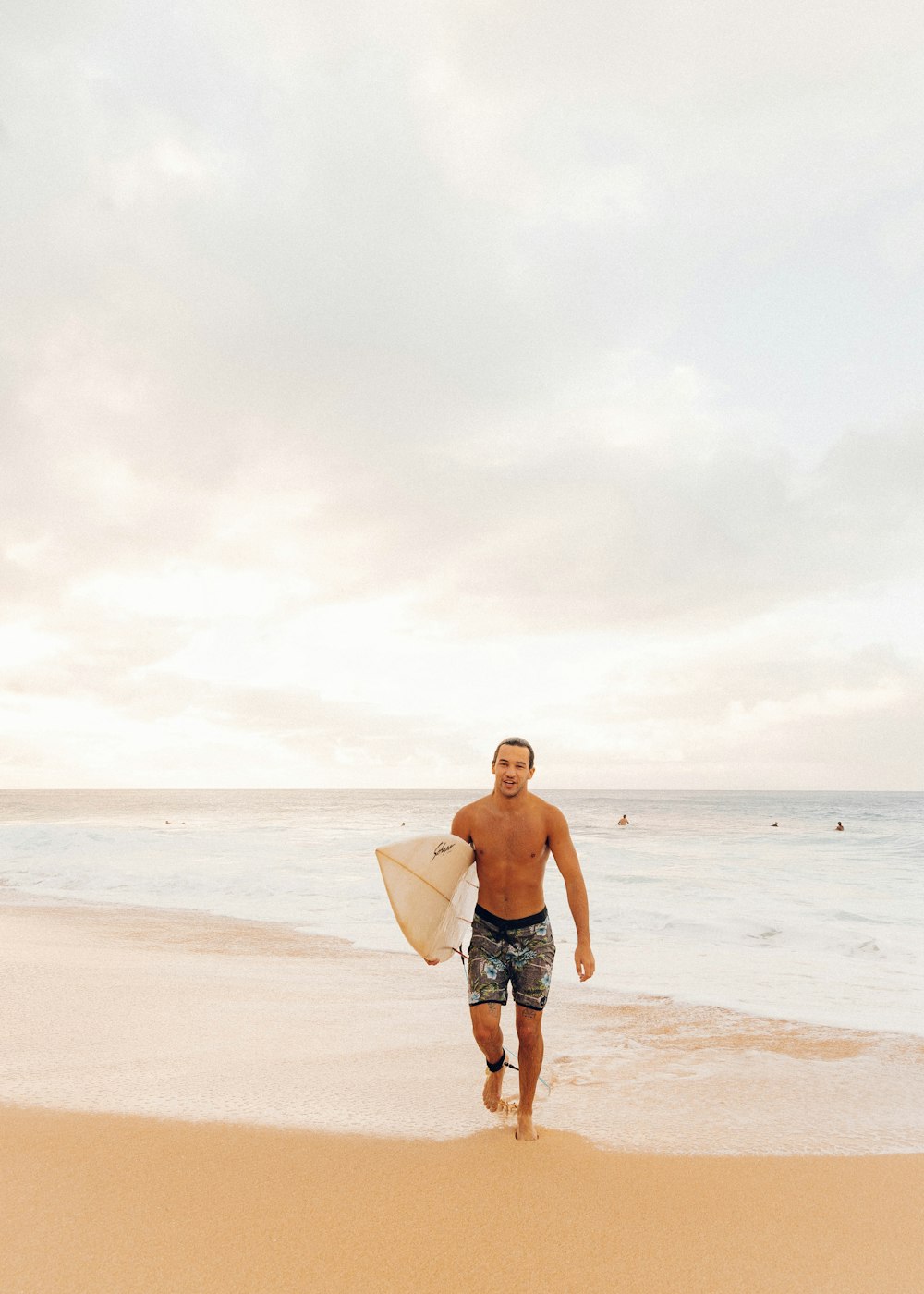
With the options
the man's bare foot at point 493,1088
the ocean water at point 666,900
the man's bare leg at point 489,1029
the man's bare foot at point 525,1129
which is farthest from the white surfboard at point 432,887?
the ocean water at point 666,900

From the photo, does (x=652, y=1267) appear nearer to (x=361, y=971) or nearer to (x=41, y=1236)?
(x=41, y=1236)

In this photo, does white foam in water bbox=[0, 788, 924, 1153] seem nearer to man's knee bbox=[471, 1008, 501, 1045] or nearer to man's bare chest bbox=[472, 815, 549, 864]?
man's knee bbox=[471, 1008, 501, 1045]

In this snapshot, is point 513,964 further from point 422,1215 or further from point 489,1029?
point 422,1215

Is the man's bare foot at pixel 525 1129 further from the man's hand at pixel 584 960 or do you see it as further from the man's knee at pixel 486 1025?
the man's hand at pixel 584 960

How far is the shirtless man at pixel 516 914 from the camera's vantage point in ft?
14.0

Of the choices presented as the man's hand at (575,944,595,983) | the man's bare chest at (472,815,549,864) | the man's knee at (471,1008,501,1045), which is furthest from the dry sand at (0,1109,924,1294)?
the man's bare chest at (472,815,549,864)

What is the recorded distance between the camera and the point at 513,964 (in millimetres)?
4359

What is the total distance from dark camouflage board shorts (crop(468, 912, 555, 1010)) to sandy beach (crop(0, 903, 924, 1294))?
0.63m

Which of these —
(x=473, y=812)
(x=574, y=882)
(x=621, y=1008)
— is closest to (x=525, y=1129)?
(x=574, y=882)

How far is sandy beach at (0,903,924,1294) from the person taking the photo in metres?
2.88

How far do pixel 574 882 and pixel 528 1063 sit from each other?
3.00 feet

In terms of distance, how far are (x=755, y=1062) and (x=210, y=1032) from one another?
3.71m

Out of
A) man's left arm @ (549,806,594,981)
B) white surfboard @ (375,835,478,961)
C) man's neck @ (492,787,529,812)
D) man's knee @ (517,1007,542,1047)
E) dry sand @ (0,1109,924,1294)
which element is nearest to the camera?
dry sand @ (0,1109,924,1294)

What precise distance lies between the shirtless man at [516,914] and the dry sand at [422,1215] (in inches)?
18.0
